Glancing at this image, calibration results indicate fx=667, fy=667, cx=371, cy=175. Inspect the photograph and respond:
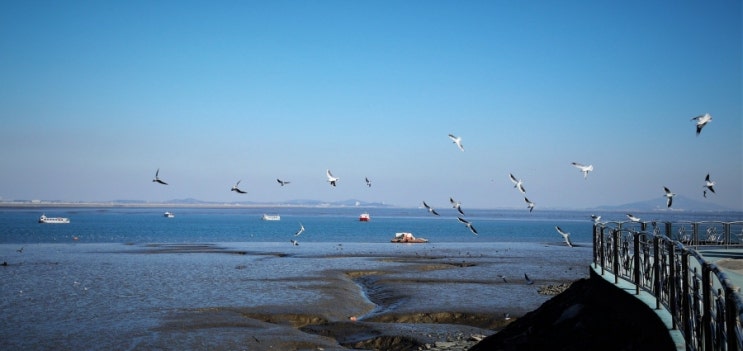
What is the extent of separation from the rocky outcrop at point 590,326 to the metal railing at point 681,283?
30 centimetres

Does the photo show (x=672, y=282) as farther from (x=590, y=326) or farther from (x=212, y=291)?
(x=212, y=291)

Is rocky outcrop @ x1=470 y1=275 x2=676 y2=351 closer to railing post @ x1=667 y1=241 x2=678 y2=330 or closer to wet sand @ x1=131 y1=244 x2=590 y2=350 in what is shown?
railing post @ x1=667 y1=241 x2=678 y2=330

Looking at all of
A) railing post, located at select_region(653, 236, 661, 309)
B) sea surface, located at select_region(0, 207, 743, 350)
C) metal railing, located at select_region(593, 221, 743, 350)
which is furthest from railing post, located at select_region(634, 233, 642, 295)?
sea surface, located at select_region(0, 207, 743, 350)

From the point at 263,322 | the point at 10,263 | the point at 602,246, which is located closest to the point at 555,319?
the point at 602,246

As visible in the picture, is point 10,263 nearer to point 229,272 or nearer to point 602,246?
point 229,272

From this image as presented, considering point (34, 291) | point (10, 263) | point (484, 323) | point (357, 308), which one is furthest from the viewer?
point (10, 263)

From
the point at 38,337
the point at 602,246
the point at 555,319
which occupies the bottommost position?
the point at 38,337

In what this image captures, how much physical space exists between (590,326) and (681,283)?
148 inches

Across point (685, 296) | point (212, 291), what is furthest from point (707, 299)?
point (212, 291)

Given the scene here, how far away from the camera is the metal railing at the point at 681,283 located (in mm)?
4891

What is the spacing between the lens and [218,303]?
23.9 m

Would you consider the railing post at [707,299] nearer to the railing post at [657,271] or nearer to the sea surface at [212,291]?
the railing post at [657,271]

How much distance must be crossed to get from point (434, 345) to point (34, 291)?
1866 centimetres

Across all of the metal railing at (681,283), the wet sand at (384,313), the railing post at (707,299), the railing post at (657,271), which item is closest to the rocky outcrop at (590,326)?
the railing post at (657,271)
